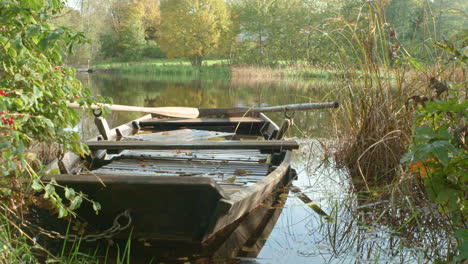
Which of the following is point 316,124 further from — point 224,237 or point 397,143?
point 224,237

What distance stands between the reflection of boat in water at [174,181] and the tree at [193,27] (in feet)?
112

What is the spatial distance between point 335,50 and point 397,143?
47.0 inches

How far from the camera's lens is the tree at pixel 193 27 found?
39406 millimetres

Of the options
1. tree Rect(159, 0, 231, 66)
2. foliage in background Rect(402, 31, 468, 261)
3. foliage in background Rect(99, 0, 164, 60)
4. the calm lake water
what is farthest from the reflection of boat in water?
foliage in background Rect(99, 0, 164, 60)

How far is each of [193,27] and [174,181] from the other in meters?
38.5

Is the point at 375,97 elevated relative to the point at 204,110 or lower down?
elevated

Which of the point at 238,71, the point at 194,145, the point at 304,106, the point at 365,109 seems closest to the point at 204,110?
the point at 304,106

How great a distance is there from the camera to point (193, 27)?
3994 cm

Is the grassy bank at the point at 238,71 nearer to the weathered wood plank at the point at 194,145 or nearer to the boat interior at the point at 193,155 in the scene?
the boat interior at the point at 193,155

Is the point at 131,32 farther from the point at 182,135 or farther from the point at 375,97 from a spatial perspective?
the point at 375,97

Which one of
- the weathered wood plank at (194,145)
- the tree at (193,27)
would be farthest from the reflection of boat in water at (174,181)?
the tree at (193,27)

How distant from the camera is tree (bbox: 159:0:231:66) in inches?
1551

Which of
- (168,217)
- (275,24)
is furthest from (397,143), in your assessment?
(275,24)

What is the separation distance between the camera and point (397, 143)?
166 inches
